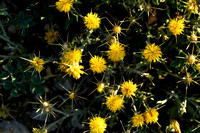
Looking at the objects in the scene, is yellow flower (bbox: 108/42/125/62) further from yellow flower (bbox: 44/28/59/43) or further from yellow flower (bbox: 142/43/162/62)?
yellow flower (bbox: 44/28/59/43)

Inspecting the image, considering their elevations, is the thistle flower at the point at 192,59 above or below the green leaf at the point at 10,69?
above

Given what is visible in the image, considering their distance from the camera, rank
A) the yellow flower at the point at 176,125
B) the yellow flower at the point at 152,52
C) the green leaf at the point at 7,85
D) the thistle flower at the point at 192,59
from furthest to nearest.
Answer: the yellow flower at the point at 176,125
the green leaf at the point at 7,85
the yellow flower at the point at 152,52
the thistle flower at the point at 192,59

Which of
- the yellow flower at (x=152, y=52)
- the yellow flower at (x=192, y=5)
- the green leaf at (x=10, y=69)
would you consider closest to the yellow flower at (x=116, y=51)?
the yellow flower at (x=152, y=52)

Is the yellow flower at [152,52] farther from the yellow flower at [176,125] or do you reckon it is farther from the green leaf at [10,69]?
the green leaf at [10,69]

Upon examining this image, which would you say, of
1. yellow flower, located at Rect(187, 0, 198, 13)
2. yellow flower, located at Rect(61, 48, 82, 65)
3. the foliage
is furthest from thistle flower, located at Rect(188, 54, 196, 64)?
yellow flower, located at Rect(61, 48, 82, 65)

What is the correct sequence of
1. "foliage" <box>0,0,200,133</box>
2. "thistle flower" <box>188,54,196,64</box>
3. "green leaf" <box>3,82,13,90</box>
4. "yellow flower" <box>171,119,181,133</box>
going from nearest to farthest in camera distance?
1. "thistle flower" <box>188,54,196,64</box>
2. "foliage" <box>0,0,200,133</box>
3. "green leaf" <box>3,82,13,90</box>
4. "yellow flower" <box>171,119,181,133</box>

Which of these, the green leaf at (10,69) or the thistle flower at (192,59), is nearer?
the thistle flower at (192,59)

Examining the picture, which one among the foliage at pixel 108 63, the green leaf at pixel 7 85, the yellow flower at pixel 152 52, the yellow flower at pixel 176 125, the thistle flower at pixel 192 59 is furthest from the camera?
the yellow flower at pixel 176 125

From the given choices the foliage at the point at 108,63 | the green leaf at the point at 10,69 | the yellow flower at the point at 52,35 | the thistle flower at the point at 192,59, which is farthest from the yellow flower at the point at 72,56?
the thistle flower at the point at 192,59

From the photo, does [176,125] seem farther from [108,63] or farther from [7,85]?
[7,85]

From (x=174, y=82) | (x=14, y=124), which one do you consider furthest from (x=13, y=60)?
(x=174, y=82)

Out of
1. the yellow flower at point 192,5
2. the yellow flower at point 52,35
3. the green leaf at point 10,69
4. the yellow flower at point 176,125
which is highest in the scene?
the yellow flower at point 192,5
